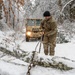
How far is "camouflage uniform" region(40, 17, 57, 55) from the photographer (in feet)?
27.6

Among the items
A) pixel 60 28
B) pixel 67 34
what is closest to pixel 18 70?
pixel 67 34

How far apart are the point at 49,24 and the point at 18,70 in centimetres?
477

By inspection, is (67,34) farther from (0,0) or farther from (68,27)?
(0,0)

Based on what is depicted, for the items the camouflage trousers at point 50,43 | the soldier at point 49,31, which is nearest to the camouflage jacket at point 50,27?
the soldier at point 49,31

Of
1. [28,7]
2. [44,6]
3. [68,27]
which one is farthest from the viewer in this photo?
[28,7]

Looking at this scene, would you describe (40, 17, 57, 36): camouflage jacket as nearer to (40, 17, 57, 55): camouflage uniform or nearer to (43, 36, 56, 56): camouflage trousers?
(40, 17, 57, 55): camouflage uniform

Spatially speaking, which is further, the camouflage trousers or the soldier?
the camouflage trousers

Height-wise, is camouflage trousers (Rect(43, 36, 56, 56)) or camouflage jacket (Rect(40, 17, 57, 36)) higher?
camouflage jacket (Rect(40, 17, 57, 36))

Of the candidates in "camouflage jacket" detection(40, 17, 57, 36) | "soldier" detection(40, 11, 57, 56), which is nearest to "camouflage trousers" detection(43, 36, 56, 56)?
"soldier" detection(40, 11, 57, 56)

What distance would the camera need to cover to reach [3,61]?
14.3 feet

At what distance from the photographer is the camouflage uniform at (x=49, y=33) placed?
8.40m

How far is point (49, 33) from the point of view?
27.7 ft

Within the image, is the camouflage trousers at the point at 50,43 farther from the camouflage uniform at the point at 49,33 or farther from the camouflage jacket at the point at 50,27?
the camouflage jacket at the point at 50,27

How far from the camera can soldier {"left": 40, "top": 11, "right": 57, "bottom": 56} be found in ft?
27.5
